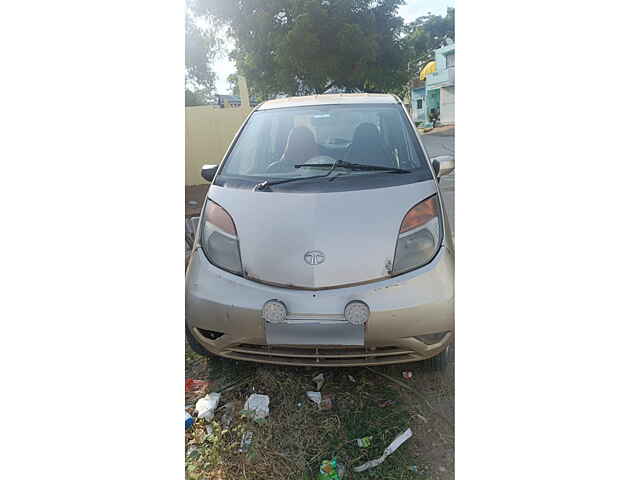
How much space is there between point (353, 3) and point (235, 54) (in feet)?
1.77

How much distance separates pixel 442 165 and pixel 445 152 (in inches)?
6.0

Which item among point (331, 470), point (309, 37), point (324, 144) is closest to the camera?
point (331, 470)

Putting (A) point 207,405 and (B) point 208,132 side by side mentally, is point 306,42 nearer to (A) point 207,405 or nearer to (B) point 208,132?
(B) point 208,132

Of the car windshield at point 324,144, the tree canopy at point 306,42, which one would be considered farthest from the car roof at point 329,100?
the tree canopy at point 306,42

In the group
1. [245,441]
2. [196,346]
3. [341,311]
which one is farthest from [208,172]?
[245,441]

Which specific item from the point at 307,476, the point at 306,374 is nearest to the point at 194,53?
the point at 306,374

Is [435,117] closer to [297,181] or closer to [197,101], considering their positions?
[297,181]

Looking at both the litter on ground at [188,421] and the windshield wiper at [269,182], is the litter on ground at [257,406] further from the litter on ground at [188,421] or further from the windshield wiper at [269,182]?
the windshield wiper at [269,182]

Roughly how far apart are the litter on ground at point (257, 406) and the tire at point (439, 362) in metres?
0.69

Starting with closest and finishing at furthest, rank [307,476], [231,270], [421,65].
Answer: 1. [307,476]
2. [231,270]
3. [421,65]

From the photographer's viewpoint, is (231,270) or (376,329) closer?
(376,329)

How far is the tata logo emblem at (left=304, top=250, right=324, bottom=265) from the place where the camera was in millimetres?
1644

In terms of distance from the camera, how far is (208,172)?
204 centimetres
